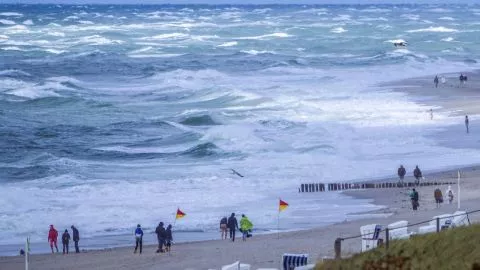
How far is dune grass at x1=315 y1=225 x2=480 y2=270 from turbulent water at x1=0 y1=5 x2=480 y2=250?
419 inches

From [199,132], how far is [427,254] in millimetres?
30088

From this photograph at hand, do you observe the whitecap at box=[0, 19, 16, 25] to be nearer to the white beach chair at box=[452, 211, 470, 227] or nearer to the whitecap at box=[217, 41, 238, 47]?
the whitecap at box=[217, 41, 238, 47]

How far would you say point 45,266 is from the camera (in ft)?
Answer: 72.2

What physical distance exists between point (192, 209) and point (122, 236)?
323cm

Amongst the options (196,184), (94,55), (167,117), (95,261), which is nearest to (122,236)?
(95,261)

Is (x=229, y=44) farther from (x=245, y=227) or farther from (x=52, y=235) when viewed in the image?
(x=52, y=235)

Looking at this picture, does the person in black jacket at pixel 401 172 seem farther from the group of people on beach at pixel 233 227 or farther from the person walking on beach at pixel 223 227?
the person walking on beach at pixel 223 227

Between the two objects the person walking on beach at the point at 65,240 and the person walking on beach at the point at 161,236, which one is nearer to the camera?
the person walking on beach at the point at 161,236

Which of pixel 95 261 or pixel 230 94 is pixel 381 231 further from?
pixel 230 94

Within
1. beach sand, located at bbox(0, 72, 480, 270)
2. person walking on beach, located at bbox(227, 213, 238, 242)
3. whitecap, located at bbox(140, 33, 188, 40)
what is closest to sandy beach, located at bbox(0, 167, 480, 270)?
beach sand, located at bbox(0, 72, 480, 270)

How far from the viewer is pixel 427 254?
1405 centimetres

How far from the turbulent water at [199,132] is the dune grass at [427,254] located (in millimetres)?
10631

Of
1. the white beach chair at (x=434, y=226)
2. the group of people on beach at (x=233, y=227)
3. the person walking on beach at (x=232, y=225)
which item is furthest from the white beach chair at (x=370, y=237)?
the person walking on beach at (x=232, y=225)

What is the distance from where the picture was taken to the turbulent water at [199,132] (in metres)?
28.4
